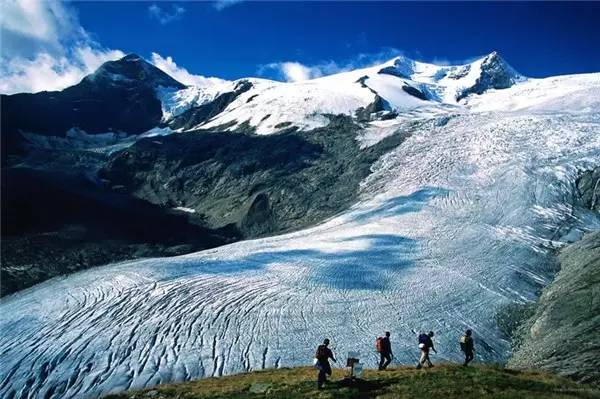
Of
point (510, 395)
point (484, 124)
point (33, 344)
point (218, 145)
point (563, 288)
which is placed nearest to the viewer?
point (510, 395)

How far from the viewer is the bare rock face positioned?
32834 mm

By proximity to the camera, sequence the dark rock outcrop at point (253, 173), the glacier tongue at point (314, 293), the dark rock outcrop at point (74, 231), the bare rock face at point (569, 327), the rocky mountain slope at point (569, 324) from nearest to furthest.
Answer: the bare rock face at point (569, 327), the rocky mountain slope at point (569, 324), the glacier tongue at point (314, 293), the dark rock outcrop at point (74, 231), the dark rock outcrop at point (253, 173)

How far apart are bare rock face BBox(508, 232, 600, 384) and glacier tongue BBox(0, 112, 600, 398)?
→ 2.17m

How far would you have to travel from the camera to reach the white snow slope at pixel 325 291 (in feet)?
116

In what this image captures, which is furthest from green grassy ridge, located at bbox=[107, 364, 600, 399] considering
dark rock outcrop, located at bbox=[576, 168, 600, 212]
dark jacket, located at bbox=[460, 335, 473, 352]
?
dark rock outcrop, located at bbox=[576, 168, 600, 212]

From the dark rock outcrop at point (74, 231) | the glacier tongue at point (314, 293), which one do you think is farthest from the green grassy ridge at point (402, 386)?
the dark rock outcrop at point (74, 231)

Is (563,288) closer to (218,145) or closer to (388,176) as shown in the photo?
(388,176)

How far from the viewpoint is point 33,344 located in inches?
1419

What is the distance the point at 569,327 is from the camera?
1481 inches

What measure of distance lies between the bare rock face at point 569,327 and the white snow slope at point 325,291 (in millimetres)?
2108

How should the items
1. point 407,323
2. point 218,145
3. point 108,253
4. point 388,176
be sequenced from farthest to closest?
point 218,145
point 388,176
point 108,253
point 407,323

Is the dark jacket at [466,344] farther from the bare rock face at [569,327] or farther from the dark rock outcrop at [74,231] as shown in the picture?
the dark rock outcrop at [74,231]

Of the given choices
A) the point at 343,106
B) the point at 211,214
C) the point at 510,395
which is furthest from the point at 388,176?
the point at 510,395

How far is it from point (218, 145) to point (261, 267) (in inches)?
3146
